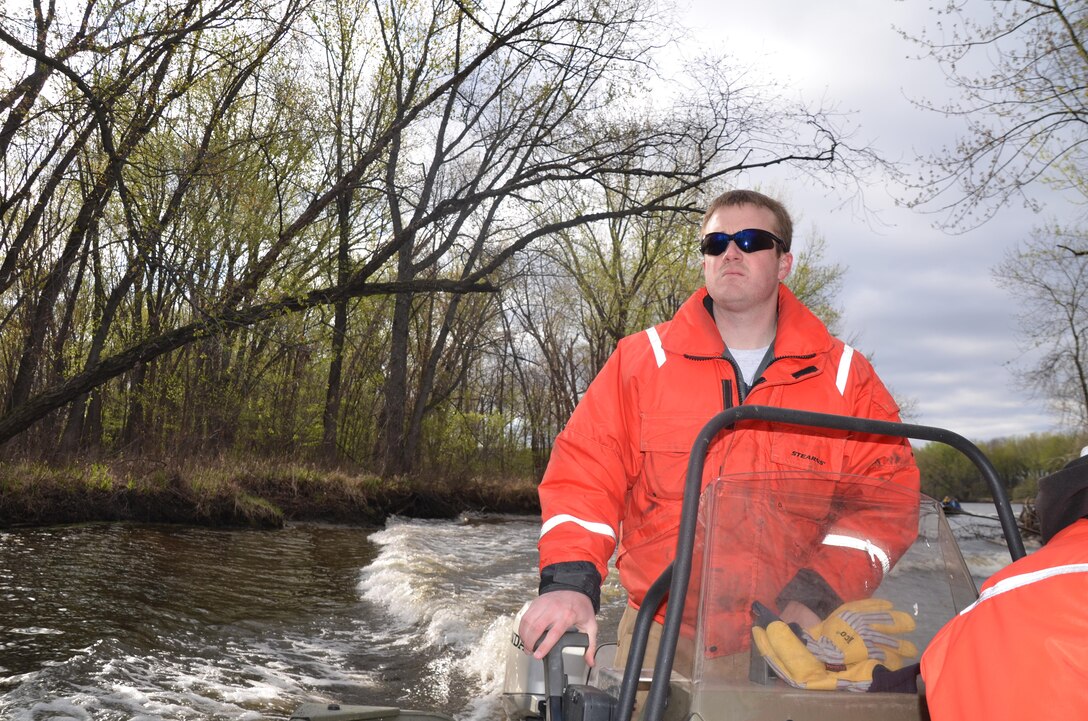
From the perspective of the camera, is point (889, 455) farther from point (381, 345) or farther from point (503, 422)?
point (503, 422)

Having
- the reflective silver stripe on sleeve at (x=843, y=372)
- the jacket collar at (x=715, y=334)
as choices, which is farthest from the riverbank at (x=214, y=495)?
the reflective silver stripe on sleeve at (x=843, y=372)

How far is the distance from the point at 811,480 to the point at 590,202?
87.2 ft

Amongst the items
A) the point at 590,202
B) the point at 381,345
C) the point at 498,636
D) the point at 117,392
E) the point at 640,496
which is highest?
the point at 590,202

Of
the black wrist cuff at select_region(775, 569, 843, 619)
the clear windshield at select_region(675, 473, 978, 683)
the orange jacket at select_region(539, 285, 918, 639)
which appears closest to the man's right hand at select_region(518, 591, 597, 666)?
the orange jacket at select_region(539, 285, 918, 639)

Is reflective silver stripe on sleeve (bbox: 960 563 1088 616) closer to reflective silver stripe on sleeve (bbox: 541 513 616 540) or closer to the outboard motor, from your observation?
reflective silver stripe on sleeve (bbox: 541 513 616 540)

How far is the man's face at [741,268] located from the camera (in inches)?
108

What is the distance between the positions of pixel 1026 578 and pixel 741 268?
1772 mm

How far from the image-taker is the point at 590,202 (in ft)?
92.1

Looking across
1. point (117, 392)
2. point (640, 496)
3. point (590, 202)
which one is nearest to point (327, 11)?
point (117, 392)

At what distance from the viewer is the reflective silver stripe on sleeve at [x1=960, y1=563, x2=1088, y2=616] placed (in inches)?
40.3

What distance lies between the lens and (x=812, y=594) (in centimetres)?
185

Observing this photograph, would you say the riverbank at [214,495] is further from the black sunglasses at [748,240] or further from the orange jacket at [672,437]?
the black sunglasses at [748,240]

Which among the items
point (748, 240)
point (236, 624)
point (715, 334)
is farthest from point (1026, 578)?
point (236, 624)

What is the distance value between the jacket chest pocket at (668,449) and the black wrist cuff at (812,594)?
670 mm
